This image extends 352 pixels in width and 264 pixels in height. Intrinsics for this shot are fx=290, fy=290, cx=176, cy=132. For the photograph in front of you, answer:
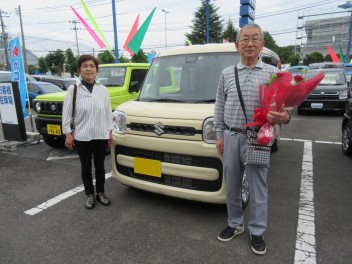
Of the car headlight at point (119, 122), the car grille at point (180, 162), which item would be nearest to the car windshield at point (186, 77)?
the car headlight at point (119, 122)

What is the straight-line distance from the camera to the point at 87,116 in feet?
10.9

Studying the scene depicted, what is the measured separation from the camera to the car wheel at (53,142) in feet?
20.1

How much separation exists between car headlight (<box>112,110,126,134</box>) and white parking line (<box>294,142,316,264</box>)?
215 cm

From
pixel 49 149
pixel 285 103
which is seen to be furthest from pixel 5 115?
pixel 285 103

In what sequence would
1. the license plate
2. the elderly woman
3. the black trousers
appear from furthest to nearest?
the license plate → the black trousers → the elderly woman

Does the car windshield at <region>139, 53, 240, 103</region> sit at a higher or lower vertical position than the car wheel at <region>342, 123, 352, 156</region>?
higher

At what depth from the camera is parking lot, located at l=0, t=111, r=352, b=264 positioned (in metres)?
2.58

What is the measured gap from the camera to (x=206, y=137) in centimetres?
289

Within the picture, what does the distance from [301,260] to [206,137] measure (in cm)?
135

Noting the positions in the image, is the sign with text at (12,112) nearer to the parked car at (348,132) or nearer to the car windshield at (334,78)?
the parked car at (348,132)

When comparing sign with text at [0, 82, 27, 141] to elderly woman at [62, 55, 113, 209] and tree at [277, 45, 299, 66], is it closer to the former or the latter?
elderly woman at [62, 55, 113, 209]

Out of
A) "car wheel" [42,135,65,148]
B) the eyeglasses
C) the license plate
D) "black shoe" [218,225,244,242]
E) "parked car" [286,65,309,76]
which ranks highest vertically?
the eyeglasses

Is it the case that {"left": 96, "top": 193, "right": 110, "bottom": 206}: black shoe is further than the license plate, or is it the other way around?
the license plate

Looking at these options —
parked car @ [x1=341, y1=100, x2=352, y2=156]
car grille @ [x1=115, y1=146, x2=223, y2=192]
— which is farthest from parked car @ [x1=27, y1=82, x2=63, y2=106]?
parked car @ [x1=341, y1=100, x2=352, y2=156]
